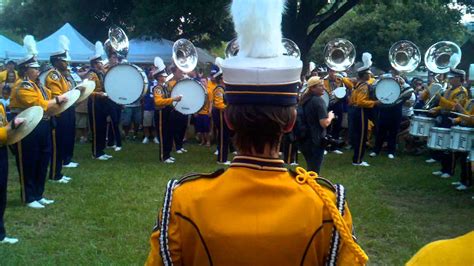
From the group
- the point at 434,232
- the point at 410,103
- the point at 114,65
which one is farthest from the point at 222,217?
the point at 410,103

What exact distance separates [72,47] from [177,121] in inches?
376

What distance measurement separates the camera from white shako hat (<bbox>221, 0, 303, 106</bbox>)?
6.61ft

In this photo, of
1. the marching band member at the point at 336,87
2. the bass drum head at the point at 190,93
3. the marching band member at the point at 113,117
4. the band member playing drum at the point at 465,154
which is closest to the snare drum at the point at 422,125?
the band member playing drum at the point at 465,154

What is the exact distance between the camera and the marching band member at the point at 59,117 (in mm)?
9156

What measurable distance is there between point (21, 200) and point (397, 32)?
899 inches

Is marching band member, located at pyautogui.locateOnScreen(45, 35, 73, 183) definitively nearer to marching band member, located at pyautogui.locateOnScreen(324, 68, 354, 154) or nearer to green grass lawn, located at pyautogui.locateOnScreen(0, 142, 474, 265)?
green grass lawn, located at pyautogui.locateOnScreen(0, 142, 474, 265)

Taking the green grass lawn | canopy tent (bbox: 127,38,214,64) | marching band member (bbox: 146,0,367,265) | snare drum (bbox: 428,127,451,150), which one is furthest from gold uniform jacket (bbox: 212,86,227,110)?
canopy tent (bbox: 127,38,214,64)

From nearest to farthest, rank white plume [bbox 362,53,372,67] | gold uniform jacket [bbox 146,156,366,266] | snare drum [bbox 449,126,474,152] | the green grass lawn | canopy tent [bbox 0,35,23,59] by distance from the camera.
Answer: gold uniform jacket [bbox 146,156,366,266]
the green grass lawn
snare drum [bbox 449,126,474,152]
white plume [bbox 362,53,372,67]
canopy tent [bbox 0,35,23,59]

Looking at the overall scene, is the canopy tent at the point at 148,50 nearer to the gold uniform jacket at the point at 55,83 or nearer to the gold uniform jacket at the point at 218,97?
the gold uniform jacket at the point at 218,97

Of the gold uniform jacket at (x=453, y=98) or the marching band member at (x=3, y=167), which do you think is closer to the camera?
the marching band member at (x=3, y=167)

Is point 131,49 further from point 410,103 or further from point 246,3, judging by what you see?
point 246,3

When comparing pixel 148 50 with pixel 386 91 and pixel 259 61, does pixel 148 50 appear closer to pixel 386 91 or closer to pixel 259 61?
pixel 386 91

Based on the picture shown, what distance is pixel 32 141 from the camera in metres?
7.71

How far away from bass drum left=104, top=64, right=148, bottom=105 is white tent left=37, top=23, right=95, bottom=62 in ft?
31.6
